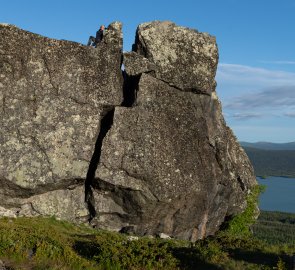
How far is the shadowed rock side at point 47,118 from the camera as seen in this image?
24.3m

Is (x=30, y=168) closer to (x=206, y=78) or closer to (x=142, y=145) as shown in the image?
(x=142, y=145)

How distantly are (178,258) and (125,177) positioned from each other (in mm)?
9655

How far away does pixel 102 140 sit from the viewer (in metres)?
25.4

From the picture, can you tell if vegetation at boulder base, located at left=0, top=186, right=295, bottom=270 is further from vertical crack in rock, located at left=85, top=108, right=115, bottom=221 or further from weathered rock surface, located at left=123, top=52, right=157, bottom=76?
weathered rock surface, located at left=123, top=52, right=157, bottom=76

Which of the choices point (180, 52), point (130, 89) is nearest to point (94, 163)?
point (130, 89)

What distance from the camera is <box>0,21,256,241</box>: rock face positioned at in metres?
24.7

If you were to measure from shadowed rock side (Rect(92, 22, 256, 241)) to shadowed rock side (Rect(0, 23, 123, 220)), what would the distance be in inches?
63.3

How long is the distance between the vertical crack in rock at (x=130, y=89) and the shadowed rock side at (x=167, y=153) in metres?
0.38

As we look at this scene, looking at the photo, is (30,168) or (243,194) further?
(243,194)

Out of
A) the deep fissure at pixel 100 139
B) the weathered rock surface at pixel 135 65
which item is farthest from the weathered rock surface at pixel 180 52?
the deep fissure at pixel 100 139

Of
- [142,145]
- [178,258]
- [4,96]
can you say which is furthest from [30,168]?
[178,258]

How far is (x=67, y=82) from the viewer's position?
85.8 ft

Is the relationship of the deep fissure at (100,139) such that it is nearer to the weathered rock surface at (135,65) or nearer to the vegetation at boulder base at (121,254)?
the weathered rock surface at (135,65)

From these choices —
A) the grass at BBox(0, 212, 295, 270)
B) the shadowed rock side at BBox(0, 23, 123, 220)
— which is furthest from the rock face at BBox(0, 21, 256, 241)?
the grass at BBox(0, 212, 295, 270)
